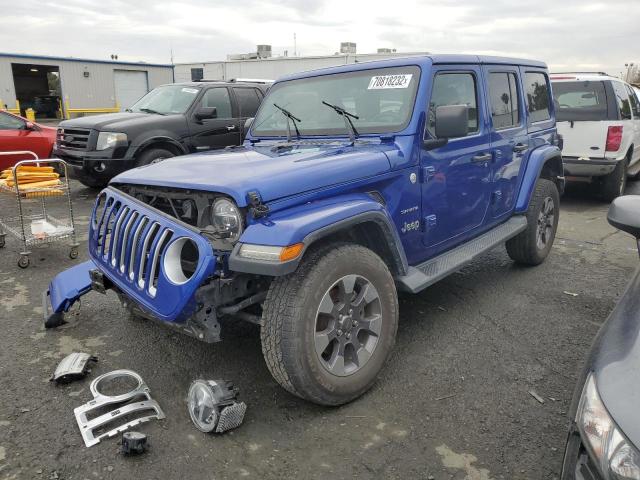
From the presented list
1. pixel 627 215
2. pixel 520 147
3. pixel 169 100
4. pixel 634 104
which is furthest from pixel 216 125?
pixel 634 104

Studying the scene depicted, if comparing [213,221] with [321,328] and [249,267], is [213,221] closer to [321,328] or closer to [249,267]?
[249,267]

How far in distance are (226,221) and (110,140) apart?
636cm

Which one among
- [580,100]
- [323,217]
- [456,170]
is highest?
[580,100]

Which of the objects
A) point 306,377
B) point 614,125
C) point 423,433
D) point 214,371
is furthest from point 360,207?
point 614,125

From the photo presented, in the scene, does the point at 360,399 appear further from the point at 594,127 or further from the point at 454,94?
the point at 594,127

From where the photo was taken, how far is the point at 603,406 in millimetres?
1553

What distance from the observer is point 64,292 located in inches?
149

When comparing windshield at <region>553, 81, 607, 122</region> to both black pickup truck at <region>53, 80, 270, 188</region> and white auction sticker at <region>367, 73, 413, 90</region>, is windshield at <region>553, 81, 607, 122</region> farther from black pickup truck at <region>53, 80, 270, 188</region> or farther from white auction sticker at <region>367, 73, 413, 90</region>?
white auction sticker at <region>367, 73, 413, 90</region>

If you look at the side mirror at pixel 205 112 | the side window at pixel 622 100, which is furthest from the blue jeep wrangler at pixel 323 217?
the side window at pixel 622 100

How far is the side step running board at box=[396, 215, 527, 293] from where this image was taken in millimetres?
3365

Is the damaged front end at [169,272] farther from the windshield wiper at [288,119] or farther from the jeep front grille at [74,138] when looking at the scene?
the jeep front grille at [74,138]

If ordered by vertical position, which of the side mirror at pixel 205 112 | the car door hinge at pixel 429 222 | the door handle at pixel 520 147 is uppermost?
the side mirror at pixel 205 112

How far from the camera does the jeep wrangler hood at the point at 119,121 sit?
8312 mm

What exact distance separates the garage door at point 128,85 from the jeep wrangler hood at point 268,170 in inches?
1107
